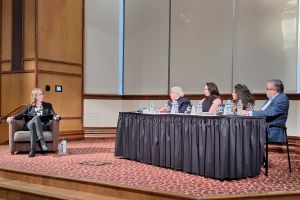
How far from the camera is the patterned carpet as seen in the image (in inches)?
144

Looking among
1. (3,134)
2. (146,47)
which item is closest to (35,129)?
(3,134)

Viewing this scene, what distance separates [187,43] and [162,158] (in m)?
3.34

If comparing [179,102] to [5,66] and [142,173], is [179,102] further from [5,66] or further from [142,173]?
[5,66]

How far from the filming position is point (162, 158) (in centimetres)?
A: 478

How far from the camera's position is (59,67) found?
7551 millimetres

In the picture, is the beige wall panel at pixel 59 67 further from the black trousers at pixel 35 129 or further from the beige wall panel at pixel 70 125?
the black trousers at pixel 35 129


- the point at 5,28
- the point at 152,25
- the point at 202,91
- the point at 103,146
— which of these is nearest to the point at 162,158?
the point at 103,146

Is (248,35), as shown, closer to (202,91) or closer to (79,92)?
(202,91)

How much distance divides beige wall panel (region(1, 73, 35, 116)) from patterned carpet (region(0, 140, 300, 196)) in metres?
1.55

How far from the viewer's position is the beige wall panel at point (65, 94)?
7.33 meters

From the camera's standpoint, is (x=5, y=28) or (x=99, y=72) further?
(x=99, y=72)

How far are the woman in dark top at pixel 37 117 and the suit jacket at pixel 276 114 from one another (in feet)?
10.2

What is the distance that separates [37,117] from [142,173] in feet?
7.01

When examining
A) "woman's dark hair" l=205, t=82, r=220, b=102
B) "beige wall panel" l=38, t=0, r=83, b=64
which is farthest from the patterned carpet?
"beige wall panel" l=38, t=0, r=83, b=64
